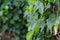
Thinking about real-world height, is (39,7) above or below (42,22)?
above

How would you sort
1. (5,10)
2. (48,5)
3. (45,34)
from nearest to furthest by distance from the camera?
(48,5) < (45,34) < (5,10)

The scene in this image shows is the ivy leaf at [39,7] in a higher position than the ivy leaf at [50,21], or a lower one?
higher

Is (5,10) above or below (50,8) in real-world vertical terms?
below

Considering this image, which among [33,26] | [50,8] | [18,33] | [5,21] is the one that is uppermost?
[50,8]

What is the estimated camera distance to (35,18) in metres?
1.83

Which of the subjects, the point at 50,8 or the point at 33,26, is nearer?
the point at 50,8

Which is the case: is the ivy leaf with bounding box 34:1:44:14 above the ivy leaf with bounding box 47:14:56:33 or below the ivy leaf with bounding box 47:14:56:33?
above

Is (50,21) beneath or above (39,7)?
beneath

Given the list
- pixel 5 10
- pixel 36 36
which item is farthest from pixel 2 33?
pixel 36 36

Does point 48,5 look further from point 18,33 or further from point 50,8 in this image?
point 18,33

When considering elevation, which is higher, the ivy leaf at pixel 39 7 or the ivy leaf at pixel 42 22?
the ivy leaf at pixel 39 7

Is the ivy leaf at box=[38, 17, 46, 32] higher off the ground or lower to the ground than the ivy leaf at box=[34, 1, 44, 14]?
lower

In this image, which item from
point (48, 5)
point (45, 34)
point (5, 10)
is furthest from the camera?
point (5, 10)

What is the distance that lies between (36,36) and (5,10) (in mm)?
1328
